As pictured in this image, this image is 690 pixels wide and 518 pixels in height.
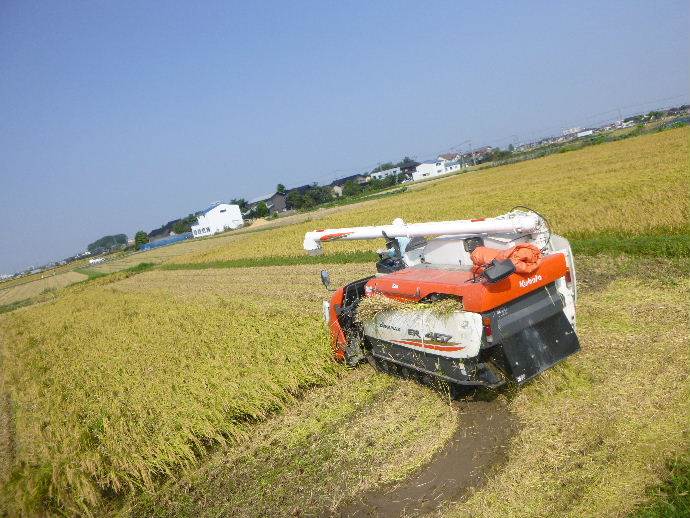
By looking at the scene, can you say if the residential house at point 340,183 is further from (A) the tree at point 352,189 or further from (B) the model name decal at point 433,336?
(B) the model name decal at point 433,336

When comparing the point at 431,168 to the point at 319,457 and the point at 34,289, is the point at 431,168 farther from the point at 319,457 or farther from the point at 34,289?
the point at 319,457

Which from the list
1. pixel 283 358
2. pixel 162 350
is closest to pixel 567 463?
pixel 283 358

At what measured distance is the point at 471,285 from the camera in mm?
5449

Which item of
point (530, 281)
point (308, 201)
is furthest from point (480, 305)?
point (308, 201)

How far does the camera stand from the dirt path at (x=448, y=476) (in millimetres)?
4594

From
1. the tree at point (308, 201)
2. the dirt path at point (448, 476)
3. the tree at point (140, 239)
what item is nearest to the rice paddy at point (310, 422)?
the dirt path at point (448, 476)

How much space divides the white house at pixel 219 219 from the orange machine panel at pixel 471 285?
89568 millimetres

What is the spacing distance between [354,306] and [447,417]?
2.48 m

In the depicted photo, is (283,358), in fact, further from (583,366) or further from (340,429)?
(583,366)

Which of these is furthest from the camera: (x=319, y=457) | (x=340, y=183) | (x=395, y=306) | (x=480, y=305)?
(x=340, y=183)

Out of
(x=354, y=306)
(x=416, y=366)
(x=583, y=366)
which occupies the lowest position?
(x=583, y=366)

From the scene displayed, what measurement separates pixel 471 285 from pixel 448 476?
6.46 feet

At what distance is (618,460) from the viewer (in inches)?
168

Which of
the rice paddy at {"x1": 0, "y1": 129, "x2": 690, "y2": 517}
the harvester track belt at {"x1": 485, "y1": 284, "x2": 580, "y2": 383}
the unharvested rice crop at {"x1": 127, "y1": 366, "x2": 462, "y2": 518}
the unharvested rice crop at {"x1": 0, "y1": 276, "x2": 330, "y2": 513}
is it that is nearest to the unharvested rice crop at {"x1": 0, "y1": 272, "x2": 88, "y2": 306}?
the unharvested rice crop at {"x1": 0, "y1": 276, "x2": 330, "y2": 513}
